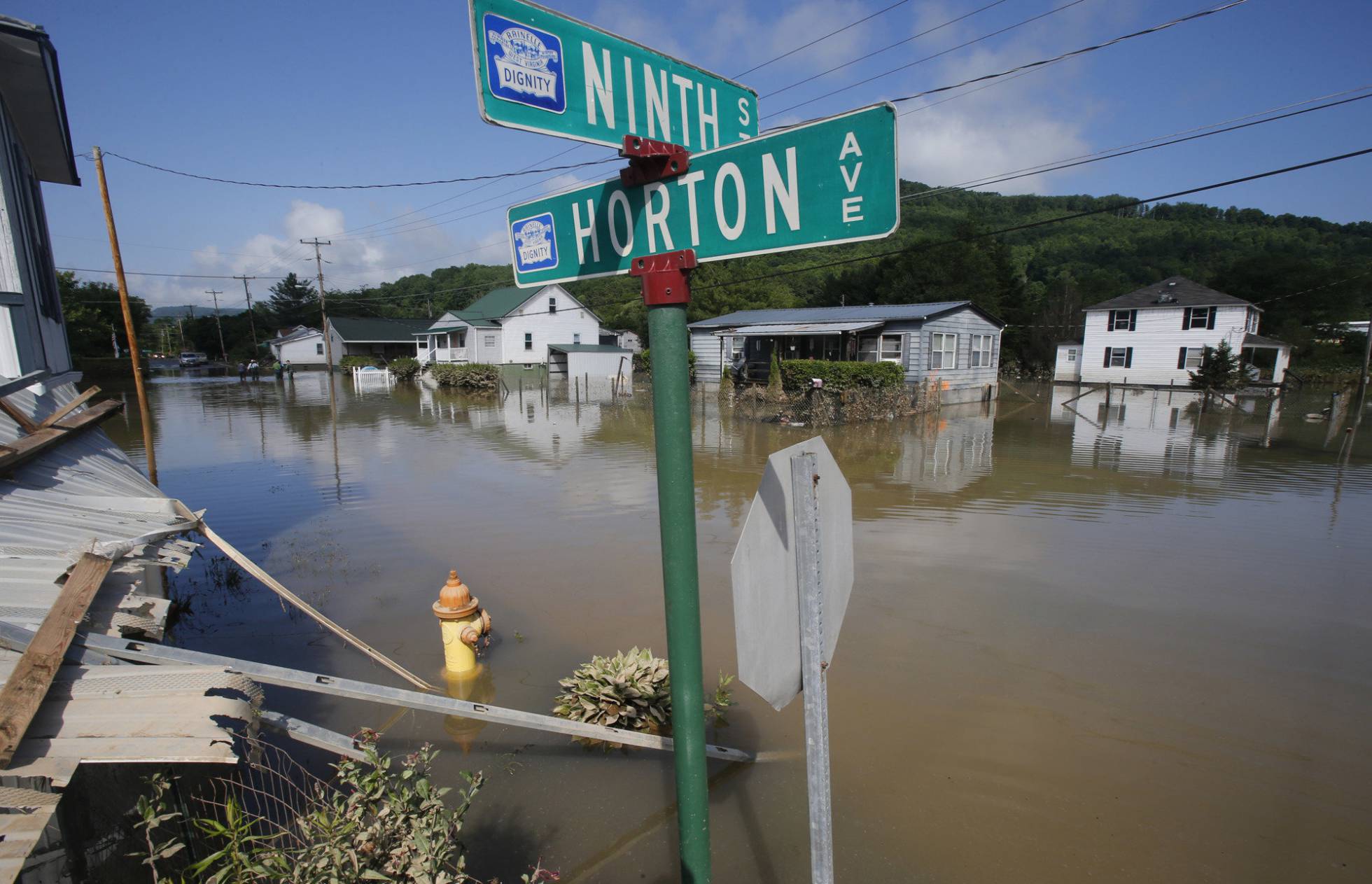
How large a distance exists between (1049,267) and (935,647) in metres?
75.5

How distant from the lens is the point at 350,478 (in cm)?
1302

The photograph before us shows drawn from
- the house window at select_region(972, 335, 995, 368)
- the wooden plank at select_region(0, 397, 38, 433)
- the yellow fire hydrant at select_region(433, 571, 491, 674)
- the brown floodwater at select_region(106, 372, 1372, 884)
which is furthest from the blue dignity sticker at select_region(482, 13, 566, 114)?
the house window at select_region(972, 335, 995, 368)

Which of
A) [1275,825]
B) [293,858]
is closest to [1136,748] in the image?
[1275,825]

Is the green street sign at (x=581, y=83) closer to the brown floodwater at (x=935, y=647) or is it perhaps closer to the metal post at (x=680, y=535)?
the metal post at (x=680, y=535)

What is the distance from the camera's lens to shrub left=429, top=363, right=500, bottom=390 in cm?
3259

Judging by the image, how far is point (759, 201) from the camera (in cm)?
169

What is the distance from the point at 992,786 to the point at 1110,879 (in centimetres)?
77

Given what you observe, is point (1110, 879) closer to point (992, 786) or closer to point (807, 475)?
point (992, 786)

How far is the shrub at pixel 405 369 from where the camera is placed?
135 feet

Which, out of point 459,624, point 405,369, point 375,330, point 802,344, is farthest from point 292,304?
point 459,624

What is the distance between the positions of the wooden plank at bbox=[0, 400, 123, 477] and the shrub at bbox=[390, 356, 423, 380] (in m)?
37.9

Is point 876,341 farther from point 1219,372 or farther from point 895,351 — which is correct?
point 1219,372

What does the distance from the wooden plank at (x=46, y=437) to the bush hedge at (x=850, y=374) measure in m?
18.6

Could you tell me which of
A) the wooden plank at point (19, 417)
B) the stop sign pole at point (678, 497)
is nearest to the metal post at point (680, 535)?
the stop sign pole at point (678, 497)
